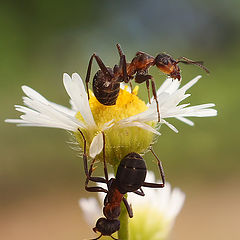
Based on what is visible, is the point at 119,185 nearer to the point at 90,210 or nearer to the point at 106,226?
the point at 106,226

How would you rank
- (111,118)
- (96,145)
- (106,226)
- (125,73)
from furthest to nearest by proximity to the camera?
(125,73)
(106,226)
(111,118)
(96,145)

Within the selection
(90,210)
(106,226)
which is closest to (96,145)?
(106,226)

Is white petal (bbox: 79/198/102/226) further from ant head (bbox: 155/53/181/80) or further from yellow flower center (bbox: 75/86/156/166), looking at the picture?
ant head (bbox: 155/53/181/80)

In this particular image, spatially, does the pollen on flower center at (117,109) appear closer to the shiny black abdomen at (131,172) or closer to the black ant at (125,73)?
the black ant at (125,73)

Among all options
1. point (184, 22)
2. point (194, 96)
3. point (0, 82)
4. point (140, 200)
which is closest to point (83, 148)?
point (140, 200)

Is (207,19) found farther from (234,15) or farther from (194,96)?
(194,96)

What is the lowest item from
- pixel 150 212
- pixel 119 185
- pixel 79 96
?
pixel 150 212

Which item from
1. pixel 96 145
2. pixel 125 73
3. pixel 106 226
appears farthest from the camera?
pixel 125 73

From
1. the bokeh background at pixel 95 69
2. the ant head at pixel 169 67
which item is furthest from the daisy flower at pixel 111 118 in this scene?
the bokeh background at pixel 95 69
